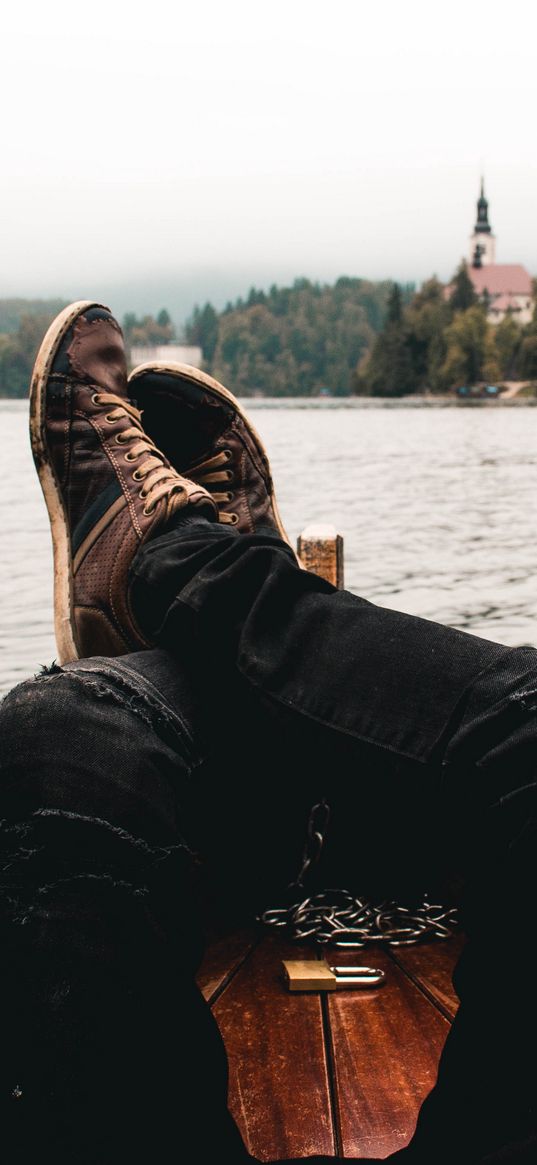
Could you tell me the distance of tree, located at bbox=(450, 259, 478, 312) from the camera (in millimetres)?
67562

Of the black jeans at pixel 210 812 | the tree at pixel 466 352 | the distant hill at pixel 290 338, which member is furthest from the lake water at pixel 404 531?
the distant hill at pixel 290 338

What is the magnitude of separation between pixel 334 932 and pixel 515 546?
22.1ft

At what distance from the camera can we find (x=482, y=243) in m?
87.6

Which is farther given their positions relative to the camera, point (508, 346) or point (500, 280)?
point (500, 280)

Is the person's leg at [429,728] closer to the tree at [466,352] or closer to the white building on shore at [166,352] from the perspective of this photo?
the tree at [466,352]

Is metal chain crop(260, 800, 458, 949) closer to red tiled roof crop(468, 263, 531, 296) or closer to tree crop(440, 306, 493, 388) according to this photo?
tree crop(440, 306, 493, 388)

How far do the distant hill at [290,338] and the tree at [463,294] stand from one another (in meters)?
11.3

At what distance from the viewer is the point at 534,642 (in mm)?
4812

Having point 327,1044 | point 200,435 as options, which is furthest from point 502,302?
point 327,1044

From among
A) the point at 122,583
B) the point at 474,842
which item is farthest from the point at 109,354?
the point at 474,842

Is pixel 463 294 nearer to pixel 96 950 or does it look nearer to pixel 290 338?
pixel 290 338

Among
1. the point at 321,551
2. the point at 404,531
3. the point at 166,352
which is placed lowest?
the point at 166,352

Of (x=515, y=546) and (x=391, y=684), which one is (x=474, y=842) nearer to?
(x=391, y=684)

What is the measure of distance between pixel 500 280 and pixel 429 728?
88342mm
